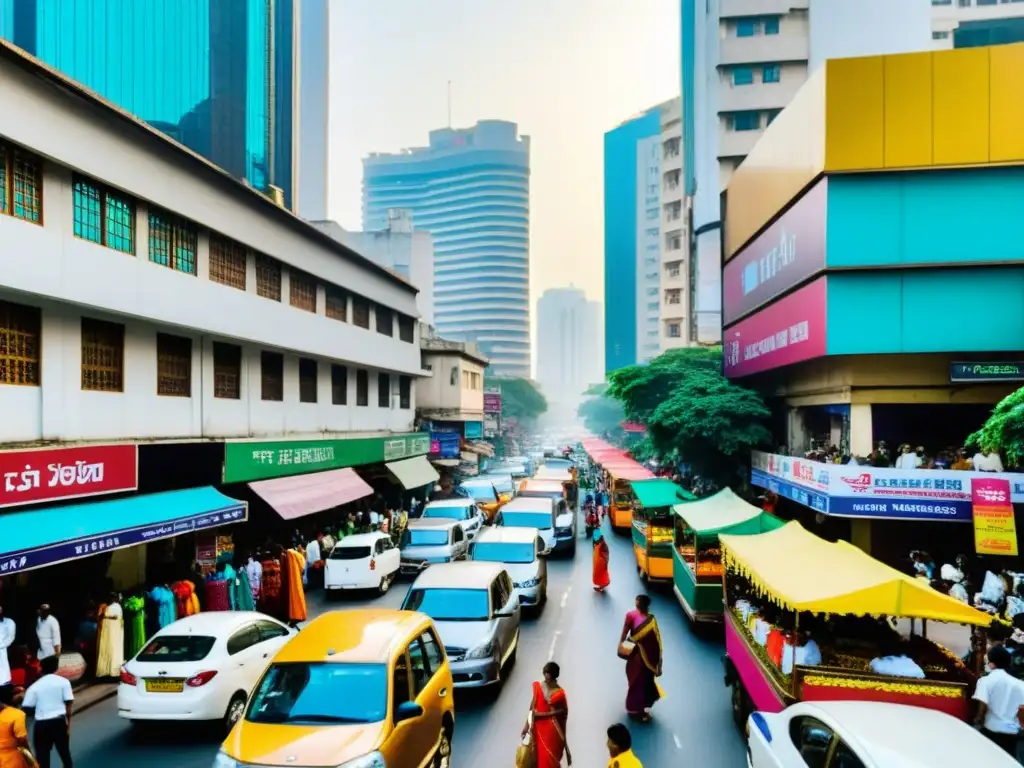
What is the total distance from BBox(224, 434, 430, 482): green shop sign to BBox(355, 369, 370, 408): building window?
1.72m

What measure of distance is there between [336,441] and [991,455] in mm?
17986

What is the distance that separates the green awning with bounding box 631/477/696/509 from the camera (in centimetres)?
1943

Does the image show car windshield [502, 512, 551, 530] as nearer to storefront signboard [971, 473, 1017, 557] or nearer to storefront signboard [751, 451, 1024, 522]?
storefront signboard [751, 451, 1024, 522]

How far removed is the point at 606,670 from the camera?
12.3 m

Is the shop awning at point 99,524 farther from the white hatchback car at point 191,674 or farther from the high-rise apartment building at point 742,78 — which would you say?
the high-rise apartment building at point 742,78

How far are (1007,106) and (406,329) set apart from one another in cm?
2397

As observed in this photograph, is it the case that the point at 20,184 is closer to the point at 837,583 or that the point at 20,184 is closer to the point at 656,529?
the point at 837,583

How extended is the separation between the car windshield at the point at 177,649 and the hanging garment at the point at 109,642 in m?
3.03

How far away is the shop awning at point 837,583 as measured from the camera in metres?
7.59

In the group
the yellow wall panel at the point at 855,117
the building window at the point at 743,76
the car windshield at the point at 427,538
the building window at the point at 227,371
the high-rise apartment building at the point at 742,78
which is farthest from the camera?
the building window at the point at 743,76

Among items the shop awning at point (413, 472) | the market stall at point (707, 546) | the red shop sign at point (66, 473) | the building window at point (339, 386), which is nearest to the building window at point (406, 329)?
the shop awning at point (413, 472)

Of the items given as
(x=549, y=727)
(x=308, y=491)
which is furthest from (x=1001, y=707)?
(x=308, y=491)

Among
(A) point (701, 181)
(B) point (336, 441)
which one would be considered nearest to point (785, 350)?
(B) point (336, 441)

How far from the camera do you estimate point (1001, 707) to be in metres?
7.41
